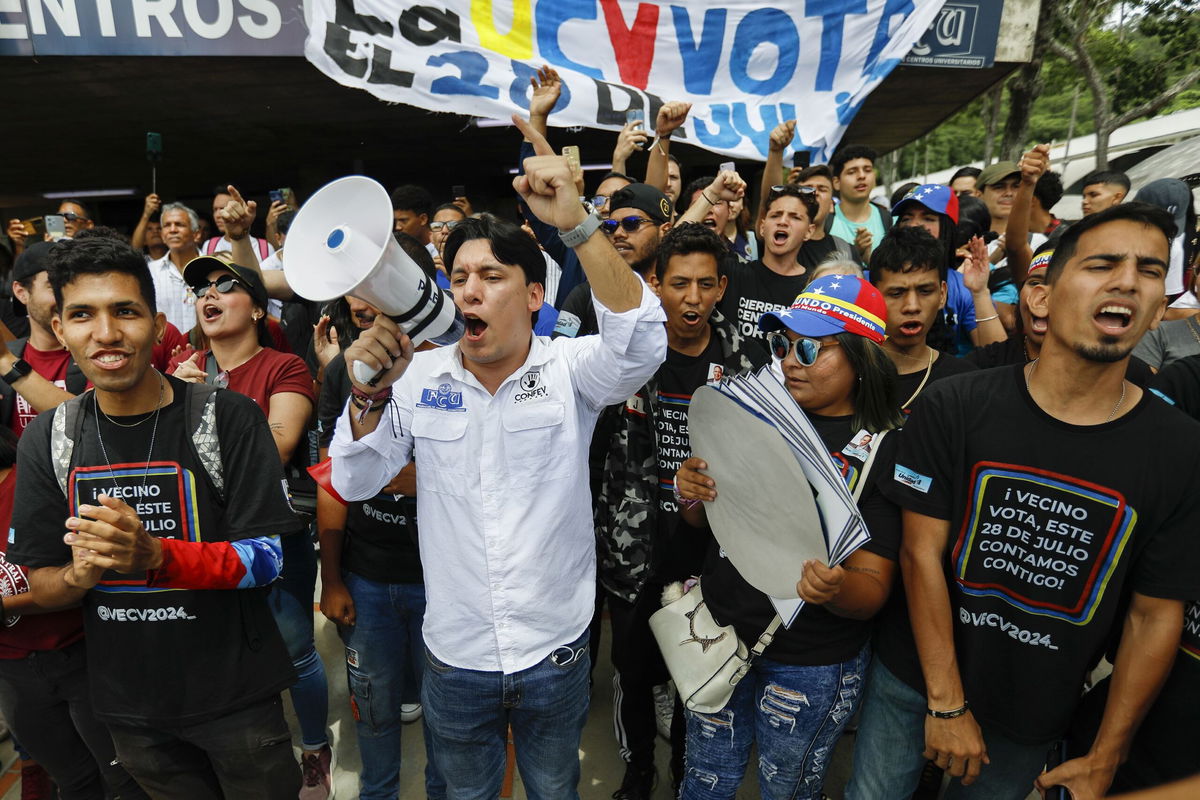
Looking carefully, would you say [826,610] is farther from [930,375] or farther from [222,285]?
[222,285]

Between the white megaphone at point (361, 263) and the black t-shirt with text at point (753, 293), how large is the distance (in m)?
2.21

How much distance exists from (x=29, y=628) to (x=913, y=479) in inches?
118

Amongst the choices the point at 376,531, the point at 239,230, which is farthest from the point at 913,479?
the point at 239,230

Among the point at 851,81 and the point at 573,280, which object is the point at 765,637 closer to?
the point at 573,280

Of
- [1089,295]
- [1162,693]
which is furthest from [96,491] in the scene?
[1162,693]

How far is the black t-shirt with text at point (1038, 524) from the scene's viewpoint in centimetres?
171

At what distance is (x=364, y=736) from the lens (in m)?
2.66

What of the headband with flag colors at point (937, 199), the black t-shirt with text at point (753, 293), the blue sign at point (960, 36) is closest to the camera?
the black t-shirt with text at point (753, 293)

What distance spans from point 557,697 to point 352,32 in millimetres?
5433

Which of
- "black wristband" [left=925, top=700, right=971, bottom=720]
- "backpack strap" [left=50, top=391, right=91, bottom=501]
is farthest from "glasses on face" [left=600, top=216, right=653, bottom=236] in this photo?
"black wristband" [left=925, top=700, right=971, bottom=720]

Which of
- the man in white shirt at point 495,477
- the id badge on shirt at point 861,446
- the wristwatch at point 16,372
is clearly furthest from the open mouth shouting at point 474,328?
the wristwatch at point 16,372

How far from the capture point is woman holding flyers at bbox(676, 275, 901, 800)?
208 cm

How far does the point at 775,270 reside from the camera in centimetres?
391

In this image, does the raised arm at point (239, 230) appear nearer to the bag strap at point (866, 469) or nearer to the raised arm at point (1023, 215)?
the bag strap at point (866, 469)
